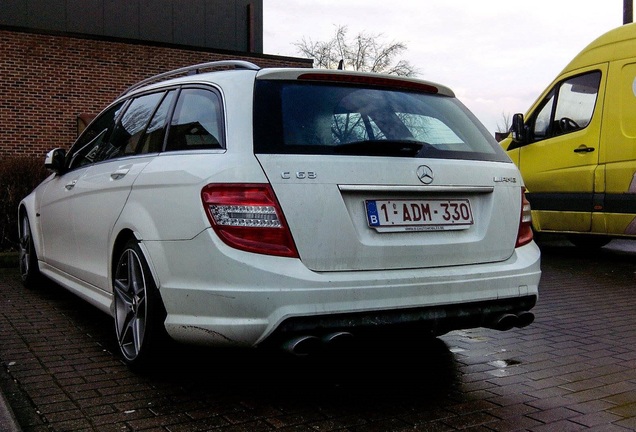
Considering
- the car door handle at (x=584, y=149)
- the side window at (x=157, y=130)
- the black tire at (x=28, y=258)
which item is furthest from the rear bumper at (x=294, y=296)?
the car door handle at (x=584, y=149)

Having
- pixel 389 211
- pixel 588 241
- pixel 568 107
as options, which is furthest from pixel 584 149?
pixel 389 211

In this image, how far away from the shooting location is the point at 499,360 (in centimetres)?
461

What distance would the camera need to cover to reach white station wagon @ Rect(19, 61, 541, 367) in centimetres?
339

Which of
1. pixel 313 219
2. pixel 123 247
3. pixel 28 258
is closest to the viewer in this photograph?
pixel 313 219

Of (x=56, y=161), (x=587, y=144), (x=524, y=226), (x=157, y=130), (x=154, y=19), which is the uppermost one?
(x=154, y=19)

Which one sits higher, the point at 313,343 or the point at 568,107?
the point at 568,107

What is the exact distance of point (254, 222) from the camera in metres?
3.40

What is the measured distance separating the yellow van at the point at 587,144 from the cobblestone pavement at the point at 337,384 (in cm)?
394

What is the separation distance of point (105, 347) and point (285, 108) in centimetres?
217

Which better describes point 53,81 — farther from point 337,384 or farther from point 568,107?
point 337,384

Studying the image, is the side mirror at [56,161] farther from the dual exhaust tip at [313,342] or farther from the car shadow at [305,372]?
→ the dual exhaust tip at [313,342]

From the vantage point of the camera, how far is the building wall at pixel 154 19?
20.3 metres

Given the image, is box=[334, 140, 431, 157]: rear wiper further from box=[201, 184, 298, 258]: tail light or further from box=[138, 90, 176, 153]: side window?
box=[138, 90, 176, 153]: side window

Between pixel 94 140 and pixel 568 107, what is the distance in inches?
268
